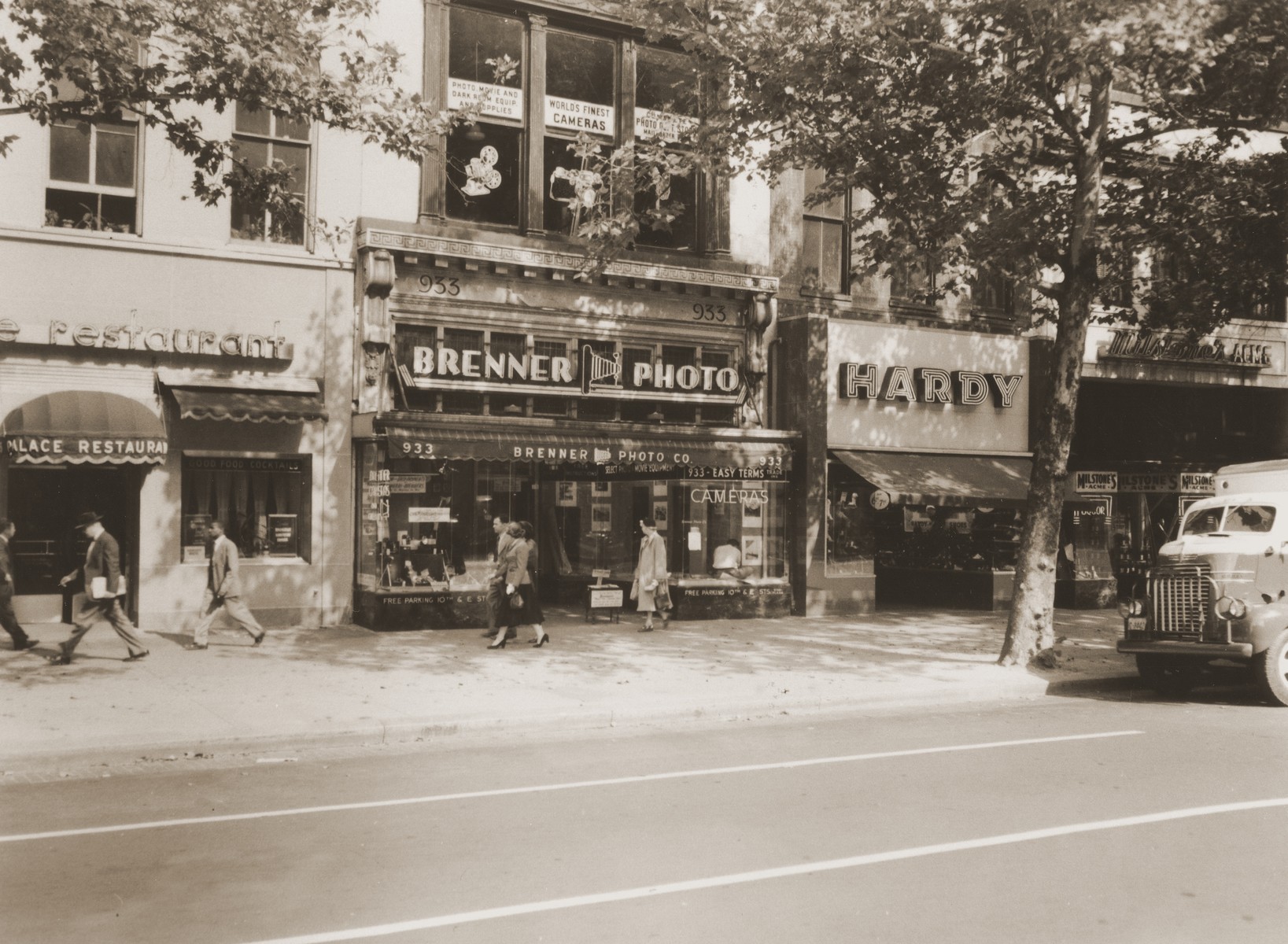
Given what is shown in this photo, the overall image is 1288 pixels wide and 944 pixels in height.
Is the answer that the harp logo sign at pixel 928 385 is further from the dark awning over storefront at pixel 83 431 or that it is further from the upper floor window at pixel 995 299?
the dark awning over storefront at pixel 83 431

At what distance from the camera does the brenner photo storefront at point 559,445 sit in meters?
17.8

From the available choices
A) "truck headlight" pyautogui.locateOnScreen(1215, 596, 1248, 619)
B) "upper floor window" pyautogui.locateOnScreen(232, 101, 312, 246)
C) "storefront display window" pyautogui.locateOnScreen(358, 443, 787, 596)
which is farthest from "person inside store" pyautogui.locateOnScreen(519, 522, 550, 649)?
"truck headlight" pyautogui.locateOnScreen(1215, 596, 1248, 619)

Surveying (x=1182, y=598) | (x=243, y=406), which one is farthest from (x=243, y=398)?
(x=1182, y=598)

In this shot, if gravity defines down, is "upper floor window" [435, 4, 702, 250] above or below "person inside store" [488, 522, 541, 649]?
above

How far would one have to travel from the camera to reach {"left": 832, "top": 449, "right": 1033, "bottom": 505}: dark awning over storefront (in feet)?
66.2

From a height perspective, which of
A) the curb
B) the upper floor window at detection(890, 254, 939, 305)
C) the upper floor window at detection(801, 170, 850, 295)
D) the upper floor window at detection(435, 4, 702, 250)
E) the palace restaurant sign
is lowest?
the curb

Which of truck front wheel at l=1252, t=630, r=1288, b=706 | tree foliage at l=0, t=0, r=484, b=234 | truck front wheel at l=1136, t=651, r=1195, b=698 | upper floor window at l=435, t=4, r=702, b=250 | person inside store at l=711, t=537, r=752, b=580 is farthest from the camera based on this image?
person inside store at l=711, t=537, r=752, b=580

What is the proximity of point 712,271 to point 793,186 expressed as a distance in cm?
240

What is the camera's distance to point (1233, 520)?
14.0 metres

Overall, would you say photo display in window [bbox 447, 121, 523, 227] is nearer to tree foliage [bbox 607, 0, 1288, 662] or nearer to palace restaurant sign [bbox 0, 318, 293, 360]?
palace restaurant sign [bbox 0, 318, 293, 360]

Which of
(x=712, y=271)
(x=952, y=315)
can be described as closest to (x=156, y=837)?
(x=712, y=271)

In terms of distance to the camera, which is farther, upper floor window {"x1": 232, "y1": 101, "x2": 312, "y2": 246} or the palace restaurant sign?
upper floor window {"x1": 232, "y1": 101, "x2": 312, "y2": 246}

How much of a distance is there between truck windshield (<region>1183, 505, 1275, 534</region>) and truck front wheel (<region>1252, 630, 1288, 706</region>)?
153 cm

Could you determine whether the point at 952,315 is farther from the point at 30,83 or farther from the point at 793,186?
the point at 30,83
